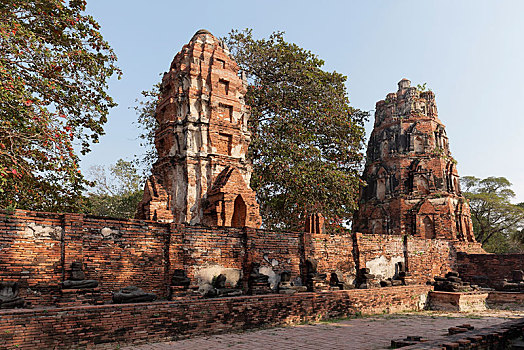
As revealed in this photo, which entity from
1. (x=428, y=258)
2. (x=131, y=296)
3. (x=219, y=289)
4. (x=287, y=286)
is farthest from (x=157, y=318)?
(x=428, y=258)

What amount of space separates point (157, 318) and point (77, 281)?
1.49 meters

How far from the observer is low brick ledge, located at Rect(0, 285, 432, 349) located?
621 centimetres

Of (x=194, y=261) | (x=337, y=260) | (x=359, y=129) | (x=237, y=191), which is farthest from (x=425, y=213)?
(x=194, y=261)

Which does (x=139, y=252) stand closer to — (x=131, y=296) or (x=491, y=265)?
(x=131, y=296)

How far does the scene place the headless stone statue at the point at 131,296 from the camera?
7547 mm

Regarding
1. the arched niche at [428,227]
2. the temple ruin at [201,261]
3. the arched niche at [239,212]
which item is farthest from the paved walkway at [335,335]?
the arched niche at [428,227]

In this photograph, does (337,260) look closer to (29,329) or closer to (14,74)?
(29,329)

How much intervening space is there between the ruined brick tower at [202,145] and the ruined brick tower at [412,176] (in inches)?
563

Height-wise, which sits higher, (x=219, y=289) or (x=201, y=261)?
(x=201, y=261)

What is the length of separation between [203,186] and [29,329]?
7.53m

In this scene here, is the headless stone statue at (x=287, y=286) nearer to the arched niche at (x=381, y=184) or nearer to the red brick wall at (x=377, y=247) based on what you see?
the red brick wall at (x=377, y=247)

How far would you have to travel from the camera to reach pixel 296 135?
59.2ft

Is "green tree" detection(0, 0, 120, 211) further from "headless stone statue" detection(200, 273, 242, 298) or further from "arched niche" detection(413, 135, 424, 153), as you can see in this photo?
"arched niche" detection(413, 135, 424, 153)

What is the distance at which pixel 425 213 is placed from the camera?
24641 millimetres
